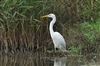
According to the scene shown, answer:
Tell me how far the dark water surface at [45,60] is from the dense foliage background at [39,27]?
12.7 inches

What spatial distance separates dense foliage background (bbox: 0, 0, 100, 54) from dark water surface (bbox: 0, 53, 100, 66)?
0.32 meters

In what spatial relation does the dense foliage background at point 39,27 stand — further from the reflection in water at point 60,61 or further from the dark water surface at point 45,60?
the reflection in water at point 60,61

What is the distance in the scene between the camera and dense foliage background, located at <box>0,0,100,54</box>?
18.0 m

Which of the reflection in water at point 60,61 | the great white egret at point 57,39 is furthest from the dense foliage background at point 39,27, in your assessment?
the reflection in water at point 60,61

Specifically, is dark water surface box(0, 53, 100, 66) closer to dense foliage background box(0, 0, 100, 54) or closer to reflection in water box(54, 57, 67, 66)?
reflection in water box(54, 57, 67, 66)

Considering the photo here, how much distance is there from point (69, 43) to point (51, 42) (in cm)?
65

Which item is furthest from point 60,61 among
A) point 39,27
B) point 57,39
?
point 39,27

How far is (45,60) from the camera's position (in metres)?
17.3

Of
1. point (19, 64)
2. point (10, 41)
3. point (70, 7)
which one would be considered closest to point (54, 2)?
point (70, 7)

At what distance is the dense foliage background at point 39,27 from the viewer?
18047 mm

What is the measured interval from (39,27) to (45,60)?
58.4 inches

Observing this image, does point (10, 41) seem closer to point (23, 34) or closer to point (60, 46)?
point (23, 34)

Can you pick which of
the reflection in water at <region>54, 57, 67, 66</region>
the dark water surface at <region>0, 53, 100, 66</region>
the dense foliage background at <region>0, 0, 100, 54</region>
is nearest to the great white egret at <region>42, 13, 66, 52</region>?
the dense foliage background at <region>0, 0, 100, 54</region>

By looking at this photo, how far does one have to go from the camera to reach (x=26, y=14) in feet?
60.5
